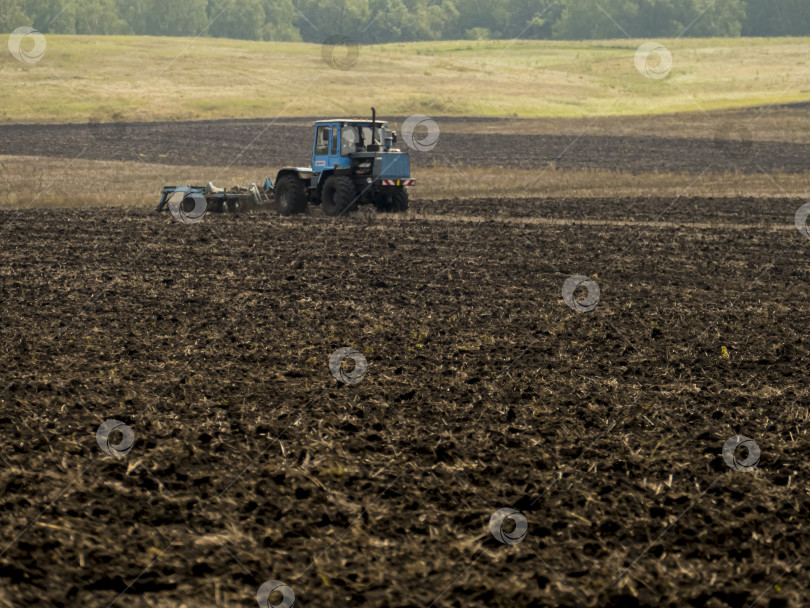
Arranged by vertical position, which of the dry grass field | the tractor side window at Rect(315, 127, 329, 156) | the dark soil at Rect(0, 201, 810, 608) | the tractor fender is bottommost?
the dark soil at Rect(0, 201, 810, 608)

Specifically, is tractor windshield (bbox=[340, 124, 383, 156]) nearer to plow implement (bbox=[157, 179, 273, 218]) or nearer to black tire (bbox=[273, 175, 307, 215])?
black tire (bbox=[273, 175, 307, 215])

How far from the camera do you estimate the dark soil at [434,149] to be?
39.9m

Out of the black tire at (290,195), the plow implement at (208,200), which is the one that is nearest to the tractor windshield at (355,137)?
the black tire at (290,195)

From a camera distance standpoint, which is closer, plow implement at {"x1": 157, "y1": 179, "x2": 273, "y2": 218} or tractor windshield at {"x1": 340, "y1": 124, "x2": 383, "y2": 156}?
tractor windshield at {"x1": 340, "y1": 124, "x2": 383, "y2": 156}

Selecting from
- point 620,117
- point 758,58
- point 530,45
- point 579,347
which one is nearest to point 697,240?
point 579,347

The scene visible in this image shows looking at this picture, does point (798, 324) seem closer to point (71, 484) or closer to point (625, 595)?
point (625, 595)

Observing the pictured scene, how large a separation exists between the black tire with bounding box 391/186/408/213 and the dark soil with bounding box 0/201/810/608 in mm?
8109

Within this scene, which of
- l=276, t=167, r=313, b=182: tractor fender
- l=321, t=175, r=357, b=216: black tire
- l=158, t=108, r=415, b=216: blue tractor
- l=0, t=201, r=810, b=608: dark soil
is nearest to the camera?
l=0, t=201, r=810, b=608: dark soil

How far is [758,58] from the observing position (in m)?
79.5

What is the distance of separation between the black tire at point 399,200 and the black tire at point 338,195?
115 cm

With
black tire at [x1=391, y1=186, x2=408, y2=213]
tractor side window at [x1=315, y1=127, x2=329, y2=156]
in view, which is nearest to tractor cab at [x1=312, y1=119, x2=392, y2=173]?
tractor side window at [x1=315, y1=127, x2=329, y2=156]

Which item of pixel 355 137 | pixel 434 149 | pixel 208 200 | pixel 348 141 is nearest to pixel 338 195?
pixel 348 141

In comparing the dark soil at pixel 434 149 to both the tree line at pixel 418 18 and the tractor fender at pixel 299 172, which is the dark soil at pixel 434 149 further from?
the tree line at pixel 418 18

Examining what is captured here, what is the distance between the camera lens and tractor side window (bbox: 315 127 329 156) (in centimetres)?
2195
